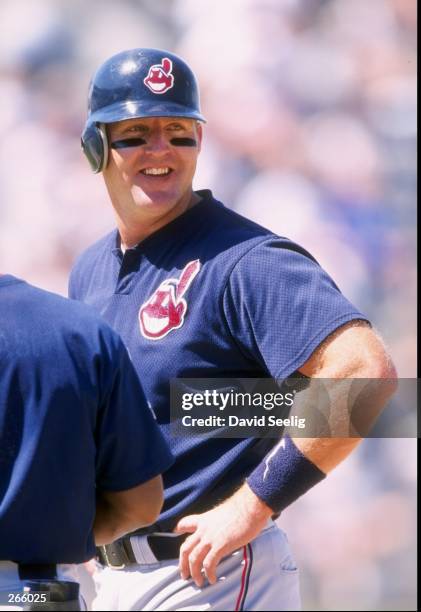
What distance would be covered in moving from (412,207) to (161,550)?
217 centimetres

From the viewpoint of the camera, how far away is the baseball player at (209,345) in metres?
2.14

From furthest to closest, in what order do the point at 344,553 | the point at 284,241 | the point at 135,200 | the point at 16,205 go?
the point at 16,205 → the point at 344,553 → the point at 135,200 → the point at 284,241

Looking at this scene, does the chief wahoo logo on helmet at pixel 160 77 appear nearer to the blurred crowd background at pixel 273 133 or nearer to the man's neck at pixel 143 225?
the man's neck at pixel 143 225

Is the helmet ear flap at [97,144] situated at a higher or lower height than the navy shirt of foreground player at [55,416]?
higher

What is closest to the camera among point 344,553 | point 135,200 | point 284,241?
point 284,241

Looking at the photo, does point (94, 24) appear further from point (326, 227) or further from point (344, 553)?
point (344, 553)

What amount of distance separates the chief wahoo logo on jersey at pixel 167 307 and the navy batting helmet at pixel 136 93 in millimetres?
419

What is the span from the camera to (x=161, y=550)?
2250 millimetres

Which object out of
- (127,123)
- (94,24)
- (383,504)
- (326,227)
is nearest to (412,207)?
(326,227)

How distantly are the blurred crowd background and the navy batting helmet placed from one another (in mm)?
1481

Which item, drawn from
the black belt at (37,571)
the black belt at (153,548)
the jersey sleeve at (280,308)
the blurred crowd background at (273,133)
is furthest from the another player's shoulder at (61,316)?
the blurred crowd background at (273,133)

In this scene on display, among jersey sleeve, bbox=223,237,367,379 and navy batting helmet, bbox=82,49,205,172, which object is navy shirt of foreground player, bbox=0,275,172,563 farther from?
navy batting helmet, bbox=82,49,205,172

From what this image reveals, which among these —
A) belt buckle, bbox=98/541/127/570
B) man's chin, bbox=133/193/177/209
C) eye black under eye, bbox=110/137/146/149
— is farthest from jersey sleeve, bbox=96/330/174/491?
eye black under eye, bbox=110/137/146/149

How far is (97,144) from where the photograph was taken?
99.4 inches
